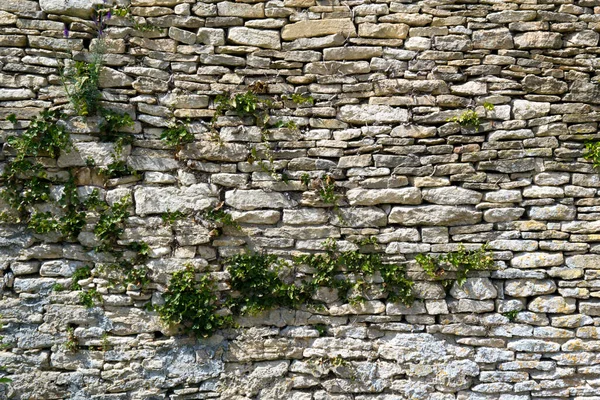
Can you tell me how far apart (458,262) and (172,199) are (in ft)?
6.68

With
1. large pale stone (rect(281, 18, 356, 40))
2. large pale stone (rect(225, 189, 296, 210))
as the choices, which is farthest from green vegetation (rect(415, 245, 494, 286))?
large pale stone (rect(281, 18, 356, 40))

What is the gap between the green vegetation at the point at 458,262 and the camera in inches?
140

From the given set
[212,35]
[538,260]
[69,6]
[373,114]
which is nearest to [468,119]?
[373,114]

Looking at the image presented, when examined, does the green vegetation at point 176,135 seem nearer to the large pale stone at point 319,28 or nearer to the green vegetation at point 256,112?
the green vegetation at point 256,112

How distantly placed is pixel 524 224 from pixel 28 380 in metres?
3.58

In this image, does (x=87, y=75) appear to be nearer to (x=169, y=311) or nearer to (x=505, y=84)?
(x=169, y=311)

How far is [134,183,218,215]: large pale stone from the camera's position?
359 centimetres

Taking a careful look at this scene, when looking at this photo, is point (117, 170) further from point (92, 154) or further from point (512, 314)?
point (512, 314)

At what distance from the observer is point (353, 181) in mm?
3615

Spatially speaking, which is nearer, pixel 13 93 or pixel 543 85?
pixel 13 93

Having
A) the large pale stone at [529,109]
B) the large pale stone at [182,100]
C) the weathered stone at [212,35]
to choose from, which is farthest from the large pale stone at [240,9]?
the large pale stone at [529,109]

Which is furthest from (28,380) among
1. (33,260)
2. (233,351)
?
(233,351)

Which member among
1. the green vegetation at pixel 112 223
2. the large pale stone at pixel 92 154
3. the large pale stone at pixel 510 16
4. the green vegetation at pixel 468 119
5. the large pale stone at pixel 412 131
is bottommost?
the green vegetation at pixel 112 223

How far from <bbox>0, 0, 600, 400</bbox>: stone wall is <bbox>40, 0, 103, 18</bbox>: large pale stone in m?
0.01
